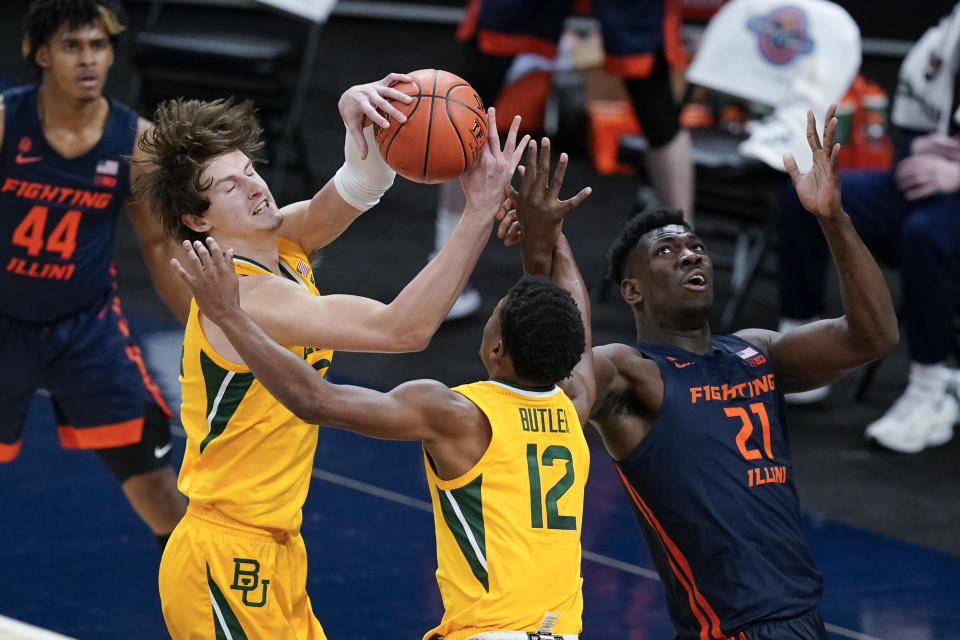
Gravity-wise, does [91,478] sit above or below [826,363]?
below

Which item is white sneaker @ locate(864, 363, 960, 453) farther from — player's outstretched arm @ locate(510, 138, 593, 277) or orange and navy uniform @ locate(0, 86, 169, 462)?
orange and navy uniform @ locate(0, 86, 169, 462)

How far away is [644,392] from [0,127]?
7.81 feet

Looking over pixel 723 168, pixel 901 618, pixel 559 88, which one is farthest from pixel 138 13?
pixel 901 618

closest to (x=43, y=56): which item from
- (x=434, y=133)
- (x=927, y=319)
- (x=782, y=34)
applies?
(x=434, y=133)

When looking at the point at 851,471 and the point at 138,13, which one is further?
the point at 138,13

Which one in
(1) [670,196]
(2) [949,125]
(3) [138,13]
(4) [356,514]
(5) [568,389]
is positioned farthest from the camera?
A: (3) [138,13]

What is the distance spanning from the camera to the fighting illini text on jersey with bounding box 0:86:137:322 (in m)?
4.94

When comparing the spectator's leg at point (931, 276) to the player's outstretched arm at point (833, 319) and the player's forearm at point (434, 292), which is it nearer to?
the player's outstretched arm at point (833, 319)

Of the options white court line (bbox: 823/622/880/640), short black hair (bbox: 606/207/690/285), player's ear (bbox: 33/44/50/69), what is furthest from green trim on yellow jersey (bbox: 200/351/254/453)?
white court line (bbox: 823/622/880/640)

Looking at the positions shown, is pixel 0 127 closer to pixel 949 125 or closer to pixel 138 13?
pixel 949 125

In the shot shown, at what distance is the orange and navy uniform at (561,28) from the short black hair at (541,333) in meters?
4.14

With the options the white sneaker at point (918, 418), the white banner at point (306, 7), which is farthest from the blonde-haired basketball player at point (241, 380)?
the white banner at point (306, 7)

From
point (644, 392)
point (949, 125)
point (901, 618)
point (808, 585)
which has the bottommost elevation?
point (901, 618)

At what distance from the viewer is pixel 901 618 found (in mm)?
5109
